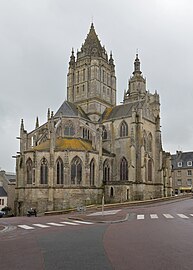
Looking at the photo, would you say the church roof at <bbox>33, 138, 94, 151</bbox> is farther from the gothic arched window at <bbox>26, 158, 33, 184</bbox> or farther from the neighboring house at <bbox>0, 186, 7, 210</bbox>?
the neighboring house at <bbox>0, 186, 7, 210</bbox>

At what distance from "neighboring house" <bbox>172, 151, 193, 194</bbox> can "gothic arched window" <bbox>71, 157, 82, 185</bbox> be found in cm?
3475

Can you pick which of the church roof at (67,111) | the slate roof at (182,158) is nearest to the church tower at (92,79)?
the church roof at (67,111)

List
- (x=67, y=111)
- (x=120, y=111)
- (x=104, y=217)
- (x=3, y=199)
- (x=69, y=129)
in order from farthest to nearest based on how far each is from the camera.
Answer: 1. (x=3, y=199)
2. (x=120, y=111)
3. (x=67, y=111)
4. (x=69, y=129)
5. (x=104, y=217)

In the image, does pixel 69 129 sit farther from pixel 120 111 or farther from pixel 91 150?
pixel 120 111

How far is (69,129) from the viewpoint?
152 ft

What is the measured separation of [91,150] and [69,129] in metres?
6.70

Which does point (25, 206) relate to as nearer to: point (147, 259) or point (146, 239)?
point (146, 239)

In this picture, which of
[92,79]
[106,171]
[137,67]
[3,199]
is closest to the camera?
[106,171]

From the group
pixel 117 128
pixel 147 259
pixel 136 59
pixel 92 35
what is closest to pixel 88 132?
pixel 117 128

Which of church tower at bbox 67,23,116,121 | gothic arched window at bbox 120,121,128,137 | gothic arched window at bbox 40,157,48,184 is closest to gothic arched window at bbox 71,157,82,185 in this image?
gothic arched window at bbox 40,157,48,184

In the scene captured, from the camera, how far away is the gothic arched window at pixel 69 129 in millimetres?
46094

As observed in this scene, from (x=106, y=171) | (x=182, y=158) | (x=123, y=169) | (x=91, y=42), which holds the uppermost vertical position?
(x=91, y=42)

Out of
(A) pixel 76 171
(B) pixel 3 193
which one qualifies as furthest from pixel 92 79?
(B) pixel 3 193

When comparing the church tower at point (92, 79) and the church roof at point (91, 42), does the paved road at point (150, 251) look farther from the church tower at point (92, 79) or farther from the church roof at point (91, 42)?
the church roof at point (91, 42)
